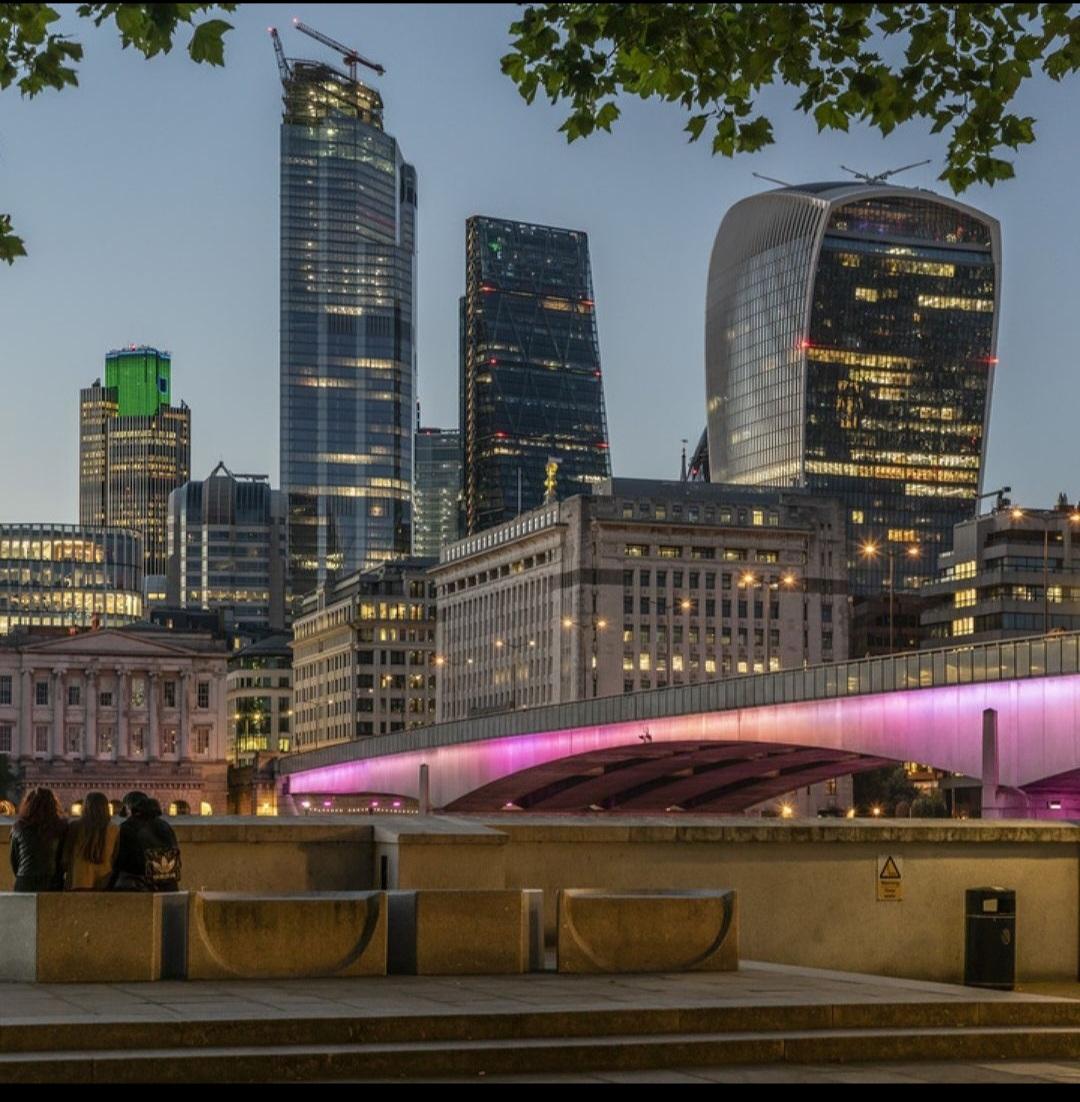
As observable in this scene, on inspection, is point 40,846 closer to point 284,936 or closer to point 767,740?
point 284,936

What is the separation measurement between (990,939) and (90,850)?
10.4 metres

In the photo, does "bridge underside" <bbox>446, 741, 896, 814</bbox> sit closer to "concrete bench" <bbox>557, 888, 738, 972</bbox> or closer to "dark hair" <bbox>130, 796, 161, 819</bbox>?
"concrete bench" <bbox>557, 888, 738, 972</bbox>

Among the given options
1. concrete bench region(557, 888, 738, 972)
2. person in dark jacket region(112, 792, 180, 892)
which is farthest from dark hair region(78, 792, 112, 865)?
concrete bench region(557, 888, 738, 972)

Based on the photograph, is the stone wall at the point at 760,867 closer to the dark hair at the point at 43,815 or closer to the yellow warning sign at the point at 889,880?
the yellow warning sign at the point at 889,880

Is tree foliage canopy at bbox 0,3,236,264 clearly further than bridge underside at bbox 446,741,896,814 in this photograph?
No

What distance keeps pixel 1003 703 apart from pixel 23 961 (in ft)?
184

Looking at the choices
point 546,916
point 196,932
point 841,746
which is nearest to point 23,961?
point 196,932

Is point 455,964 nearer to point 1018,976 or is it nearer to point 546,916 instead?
point 546,916

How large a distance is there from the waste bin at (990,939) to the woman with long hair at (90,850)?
33.0 feet

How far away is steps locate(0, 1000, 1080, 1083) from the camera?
1627cm

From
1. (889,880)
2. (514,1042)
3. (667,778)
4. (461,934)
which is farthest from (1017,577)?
(514,1042)

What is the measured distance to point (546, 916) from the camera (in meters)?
24.0

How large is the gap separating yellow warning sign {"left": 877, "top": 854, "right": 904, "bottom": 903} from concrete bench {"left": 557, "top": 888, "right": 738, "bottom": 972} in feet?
13.7

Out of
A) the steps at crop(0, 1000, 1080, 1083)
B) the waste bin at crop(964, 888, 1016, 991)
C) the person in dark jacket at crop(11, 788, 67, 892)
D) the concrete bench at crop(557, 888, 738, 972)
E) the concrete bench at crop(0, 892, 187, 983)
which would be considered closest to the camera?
the steps at crop(0, 1000, 1080, 1083)
